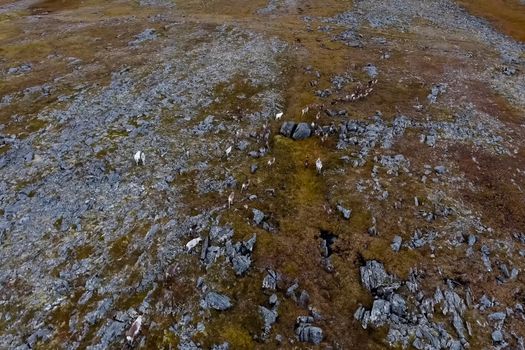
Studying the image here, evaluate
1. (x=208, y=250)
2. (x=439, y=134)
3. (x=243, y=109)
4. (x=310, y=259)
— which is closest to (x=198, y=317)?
(x=208, y=250)

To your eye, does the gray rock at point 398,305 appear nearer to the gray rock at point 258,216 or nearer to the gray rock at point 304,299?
the gray rock at point 304,299

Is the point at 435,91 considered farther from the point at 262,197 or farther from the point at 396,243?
the point at 262,197

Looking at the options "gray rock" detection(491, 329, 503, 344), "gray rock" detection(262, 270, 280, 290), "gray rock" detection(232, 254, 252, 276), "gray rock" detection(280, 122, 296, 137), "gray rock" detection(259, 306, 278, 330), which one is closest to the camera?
"gray rock" detection(491, 329, 503, 344)

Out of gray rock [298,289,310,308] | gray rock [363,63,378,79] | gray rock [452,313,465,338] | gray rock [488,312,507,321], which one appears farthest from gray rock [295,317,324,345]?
gray rock [363,63,378,79]

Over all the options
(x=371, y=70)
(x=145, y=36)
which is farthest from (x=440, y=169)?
(x=145, y=36)

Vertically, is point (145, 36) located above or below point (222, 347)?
above

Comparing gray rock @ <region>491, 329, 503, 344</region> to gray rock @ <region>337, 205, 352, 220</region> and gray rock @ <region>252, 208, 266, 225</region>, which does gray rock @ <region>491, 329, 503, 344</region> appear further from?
gray rock @ <region>252, 208, 266, 225</region>
